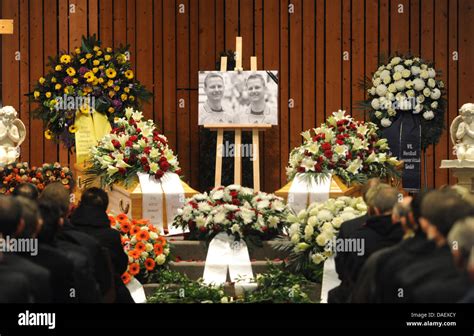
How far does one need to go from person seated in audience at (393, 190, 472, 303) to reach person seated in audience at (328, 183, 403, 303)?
24 centimetres

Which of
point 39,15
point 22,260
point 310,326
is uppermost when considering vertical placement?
point 39,15

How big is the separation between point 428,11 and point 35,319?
8.44m

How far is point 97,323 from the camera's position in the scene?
4.84 meters

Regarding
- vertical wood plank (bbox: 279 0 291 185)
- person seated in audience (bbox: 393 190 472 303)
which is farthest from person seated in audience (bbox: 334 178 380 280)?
vertical wood plank (bbox: 279 0 291 185)

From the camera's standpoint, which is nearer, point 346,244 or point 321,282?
point 346,244

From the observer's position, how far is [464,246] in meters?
4.07

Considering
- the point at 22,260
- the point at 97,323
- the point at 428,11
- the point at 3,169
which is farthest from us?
the point at 428,11

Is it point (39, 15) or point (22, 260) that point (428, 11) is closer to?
point (39, 15)

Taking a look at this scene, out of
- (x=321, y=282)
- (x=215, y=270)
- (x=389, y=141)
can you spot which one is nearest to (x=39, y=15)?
(x=389, y=141)

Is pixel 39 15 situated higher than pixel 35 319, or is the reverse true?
pixel 39 15

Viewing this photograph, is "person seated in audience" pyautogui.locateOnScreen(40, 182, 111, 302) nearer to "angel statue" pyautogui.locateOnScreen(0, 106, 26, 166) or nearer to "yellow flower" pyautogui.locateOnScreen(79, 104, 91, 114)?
"angel statue" pyautogui.locateOnScreen(0, 106, 26, 166)

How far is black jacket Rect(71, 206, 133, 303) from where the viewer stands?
16.8ft

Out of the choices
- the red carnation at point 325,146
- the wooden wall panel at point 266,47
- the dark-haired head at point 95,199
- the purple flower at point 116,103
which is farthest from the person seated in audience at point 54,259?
the wooden wall panel at point 266,47

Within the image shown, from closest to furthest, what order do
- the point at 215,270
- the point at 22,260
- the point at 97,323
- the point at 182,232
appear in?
the point at 22,260, the point at 97,323, the point at 215,270, the point at 182,232
